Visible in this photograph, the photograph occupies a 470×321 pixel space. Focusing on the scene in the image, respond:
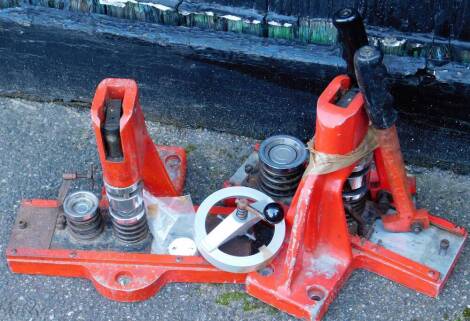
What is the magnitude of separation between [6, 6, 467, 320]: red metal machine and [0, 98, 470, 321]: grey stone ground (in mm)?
Answer: 40

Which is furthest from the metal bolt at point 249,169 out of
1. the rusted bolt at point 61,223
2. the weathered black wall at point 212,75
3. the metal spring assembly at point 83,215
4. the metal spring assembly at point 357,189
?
the rusted bolt at point 61,223

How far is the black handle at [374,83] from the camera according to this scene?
2.05 meters

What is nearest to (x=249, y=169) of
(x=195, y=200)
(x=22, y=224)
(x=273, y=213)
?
(x=195, y=200)

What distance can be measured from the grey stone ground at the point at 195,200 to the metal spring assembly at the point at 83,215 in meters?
0.17

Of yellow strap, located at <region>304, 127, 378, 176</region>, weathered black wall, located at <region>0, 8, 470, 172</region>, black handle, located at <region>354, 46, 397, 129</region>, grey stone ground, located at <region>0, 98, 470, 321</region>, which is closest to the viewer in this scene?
black handle, located at <region>354, 46, 397, 129</region>

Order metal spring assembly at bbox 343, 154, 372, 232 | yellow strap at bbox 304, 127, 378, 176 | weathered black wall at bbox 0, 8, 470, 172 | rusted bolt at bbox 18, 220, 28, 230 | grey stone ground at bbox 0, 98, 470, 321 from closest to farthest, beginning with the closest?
1. yellow strap at bbox 304, 127, 378, 176
2. metal spring assembly at bbox 343, 154, 372, 232
3. grey stone ground at bbox 0, 98, 470, 321
4. rusted bolt at bbox 18, 220, 28, 230
5. weathered black wall at bbox 0, 8, 470, 172

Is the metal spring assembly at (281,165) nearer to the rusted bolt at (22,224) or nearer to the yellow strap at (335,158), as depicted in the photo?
the yellow strap at (335,158)

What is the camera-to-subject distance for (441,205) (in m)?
2.78

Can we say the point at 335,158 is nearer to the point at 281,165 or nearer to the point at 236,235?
the point at 281,165

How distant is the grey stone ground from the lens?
2473 mm

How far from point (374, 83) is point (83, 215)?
1.03 m

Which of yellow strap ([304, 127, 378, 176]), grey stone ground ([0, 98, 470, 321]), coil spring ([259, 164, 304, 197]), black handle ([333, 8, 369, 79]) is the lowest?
grey stone ground ([0, 98, 470, 321])

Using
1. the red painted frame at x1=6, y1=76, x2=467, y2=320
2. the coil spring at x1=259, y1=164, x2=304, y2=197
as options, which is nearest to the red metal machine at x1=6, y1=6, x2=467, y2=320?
the red painted frame at x1=6, y1=76, x2=467, y2=320

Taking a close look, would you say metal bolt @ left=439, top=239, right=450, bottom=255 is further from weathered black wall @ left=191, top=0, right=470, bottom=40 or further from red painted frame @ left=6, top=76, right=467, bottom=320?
weathered black wall @ left=191, top=0, right=470, bottom=40
